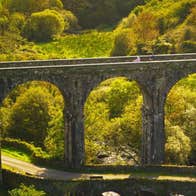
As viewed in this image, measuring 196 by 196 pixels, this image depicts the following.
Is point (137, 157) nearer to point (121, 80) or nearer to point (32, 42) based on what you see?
point (121, 80)

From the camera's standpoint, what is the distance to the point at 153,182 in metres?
52.7

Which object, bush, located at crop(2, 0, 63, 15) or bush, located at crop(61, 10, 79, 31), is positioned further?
bush, located at crop(61, 10, 79, 31)

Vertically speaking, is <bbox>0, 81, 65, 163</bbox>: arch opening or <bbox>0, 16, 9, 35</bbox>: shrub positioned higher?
<bbox>0, 16, 9, 35</bbox>: shrub

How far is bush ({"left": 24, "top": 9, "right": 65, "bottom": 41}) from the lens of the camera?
361 ft

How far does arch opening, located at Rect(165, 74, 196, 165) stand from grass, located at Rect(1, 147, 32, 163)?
15.9 metres

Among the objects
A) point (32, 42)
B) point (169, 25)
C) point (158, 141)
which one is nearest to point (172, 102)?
point (158, 141)

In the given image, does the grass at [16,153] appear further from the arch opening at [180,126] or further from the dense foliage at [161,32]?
the dense foliage at [161,32]

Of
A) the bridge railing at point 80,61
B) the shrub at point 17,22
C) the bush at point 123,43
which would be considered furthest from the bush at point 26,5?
the bridge railing at point 80,61

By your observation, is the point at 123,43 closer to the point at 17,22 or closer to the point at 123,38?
the point at 123,38

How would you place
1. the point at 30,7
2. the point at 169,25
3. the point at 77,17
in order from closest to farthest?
the point at 169,25 < the point at 30,7 < the point at 77,17

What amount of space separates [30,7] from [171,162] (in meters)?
73.6

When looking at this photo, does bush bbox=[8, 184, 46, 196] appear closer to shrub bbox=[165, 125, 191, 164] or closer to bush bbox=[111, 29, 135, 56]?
shrub bbox=[165, 125, 191, 164]

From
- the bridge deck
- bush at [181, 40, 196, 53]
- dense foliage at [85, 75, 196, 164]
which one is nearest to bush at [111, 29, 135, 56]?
bush at [181, 40, 196, 53]

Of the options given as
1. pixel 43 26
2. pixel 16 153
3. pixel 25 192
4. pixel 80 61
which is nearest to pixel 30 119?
pixel 16 153
